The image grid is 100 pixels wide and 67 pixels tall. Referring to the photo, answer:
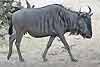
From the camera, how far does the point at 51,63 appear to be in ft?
25.0

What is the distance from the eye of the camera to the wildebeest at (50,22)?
7.44 m

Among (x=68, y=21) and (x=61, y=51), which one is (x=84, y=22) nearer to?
(x=68, y=21)

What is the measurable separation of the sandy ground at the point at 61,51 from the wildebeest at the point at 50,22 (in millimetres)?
480

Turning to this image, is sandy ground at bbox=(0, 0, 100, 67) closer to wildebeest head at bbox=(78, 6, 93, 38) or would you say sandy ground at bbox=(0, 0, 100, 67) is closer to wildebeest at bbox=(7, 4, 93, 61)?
wildebeest at bbox=(7, 4, 93, 61)

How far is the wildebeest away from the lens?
7.44 metres

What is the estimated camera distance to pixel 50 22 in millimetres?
7500

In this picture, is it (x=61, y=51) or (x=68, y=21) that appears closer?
(x=68, y=21)

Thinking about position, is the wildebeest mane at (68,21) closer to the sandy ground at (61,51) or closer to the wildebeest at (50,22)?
the wildebeest at (50,22)

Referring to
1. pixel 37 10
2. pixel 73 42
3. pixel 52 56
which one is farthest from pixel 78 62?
pixel 73 42

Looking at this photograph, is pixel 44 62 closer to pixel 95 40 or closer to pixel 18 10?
pixel 18 10

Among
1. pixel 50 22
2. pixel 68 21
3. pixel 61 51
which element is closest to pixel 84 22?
pixel 68 21

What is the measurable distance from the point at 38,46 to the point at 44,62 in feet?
5.31

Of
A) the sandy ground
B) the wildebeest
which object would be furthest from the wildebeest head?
the sandy ground

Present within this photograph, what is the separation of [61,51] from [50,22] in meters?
1.57
